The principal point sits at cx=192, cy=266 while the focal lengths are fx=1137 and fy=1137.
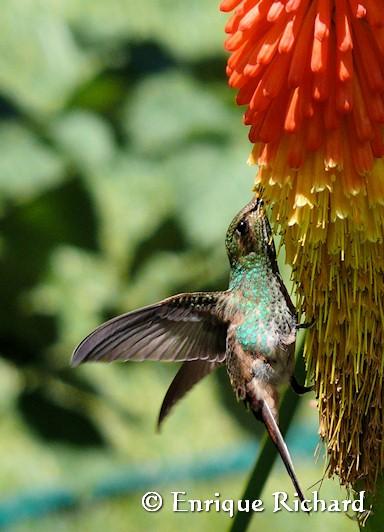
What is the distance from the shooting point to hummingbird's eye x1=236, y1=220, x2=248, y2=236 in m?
2.59

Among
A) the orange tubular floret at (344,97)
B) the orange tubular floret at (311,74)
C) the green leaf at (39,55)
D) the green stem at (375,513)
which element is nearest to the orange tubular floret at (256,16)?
the orange tubular floret at (311,74)

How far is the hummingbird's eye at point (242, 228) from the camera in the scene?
2.59 m

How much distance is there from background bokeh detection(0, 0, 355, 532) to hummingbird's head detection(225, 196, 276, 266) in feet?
5.75

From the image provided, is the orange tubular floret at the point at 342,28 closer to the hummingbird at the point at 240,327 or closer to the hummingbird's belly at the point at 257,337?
the hummingbird at the point at 240,327

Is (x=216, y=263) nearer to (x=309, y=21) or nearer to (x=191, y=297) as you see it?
(x=191, y=297)

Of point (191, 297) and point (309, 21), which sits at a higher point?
point (309, 21)

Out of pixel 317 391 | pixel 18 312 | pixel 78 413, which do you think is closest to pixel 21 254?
pixel 18 312

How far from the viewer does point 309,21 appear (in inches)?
83.4

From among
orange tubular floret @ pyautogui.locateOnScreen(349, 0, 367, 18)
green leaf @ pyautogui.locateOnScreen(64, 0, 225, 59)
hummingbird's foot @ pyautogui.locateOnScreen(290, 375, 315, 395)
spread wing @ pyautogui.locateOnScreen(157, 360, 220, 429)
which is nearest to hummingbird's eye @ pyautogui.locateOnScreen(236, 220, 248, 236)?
spread wing @ pyautogui.locateOnScreen(157, 360, 220, 429)

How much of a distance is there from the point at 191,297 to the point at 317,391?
57 cm

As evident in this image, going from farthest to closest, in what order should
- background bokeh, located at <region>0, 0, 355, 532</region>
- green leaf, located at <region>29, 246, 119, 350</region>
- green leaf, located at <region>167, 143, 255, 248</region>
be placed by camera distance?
green leaf, located at <region>29, 246, 119, 350</region> < background bokeh, located at <region>0, 0, 355, 532</region> < green leaf, located at <region>167, 143, 255, 248</region>

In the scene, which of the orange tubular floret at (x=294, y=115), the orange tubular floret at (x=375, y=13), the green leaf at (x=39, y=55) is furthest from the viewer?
the green leaf at (x=39, y=55)

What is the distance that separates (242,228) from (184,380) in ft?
1.48

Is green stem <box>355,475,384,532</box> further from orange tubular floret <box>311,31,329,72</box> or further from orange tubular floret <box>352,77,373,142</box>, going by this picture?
orange tubular floret <box>311,31,329,72</box>
